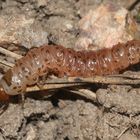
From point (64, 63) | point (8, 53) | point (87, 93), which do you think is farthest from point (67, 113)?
point (8, 53)

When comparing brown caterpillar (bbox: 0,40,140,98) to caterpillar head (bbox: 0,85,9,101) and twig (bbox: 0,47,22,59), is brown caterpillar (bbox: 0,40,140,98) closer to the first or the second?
caterpillar head (bbox: 0,85,9,101)

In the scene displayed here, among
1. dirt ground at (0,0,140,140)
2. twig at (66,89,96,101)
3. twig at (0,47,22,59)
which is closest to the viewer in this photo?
dirt ground at (0,0,140,140)

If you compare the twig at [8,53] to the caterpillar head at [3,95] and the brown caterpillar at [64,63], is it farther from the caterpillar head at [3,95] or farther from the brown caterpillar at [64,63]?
the caterpillar head at [3,95]

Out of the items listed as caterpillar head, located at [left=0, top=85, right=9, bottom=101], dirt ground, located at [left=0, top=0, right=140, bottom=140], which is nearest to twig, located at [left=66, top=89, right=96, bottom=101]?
dirt ground, located at [left=0, top=0, right=140, bottom=140]

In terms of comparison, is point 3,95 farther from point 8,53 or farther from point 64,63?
point 64,63

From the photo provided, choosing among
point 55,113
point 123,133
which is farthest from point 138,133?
point 55,113

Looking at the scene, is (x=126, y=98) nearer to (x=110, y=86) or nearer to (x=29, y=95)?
(x=110, y=86)

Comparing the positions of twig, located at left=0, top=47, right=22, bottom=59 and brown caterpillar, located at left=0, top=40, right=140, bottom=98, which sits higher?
twig, located at left=0, top=47, right=22, bottom=59
